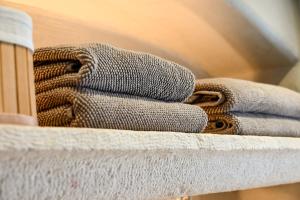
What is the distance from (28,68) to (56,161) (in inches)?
3.6

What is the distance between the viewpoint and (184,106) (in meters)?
0.62

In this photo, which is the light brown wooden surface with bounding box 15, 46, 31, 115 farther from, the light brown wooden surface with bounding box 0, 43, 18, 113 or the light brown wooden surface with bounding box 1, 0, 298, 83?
the light brown wooden surface with bounding box 1, 0, 298, 83

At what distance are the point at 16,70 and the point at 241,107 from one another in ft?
1.56

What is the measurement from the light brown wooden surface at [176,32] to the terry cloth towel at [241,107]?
0.18 metres

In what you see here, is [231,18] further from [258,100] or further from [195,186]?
[195,186]

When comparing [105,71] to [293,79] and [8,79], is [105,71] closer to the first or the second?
[8,79]

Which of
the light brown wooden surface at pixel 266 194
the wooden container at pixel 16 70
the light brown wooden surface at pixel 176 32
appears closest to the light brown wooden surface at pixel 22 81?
the wooden container at pixel 16 70

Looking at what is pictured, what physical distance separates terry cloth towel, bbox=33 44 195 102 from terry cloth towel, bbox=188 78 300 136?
20 centimetres

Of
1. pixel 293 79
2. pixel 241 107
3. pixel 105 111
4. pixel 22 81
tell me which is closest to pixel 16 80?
pixel 22 81

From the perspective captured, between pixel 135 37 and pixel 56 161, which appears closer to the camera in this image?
pixel 56 161

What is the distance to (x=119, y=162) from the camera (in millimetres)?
447

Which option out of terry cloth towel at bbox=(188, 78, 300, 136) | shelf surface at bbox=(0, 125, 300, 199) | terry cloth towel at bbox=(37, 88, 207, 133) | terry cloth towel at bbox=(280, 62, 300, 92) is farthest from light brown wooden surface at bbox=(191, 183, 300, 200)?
terry cloth towel at bbox=(37, 88, 207, 133)

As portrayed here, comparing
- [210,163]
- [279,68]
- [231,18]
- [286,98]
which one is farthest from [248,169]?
[279,68]

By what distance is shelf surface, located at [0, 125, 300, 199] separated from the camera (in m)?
0.34
